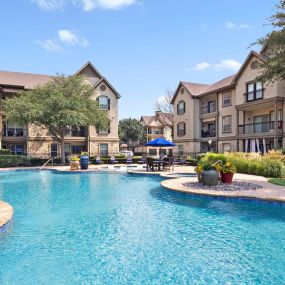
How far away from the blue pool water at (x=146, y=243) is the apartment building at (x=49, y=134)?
952 inches

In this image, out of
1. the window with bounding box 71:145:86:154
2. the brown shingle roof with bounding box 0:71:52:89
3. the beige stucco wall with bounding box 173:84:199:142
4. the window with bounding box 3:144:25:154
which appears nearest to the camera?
the brown shingle roof with bounding box 0:71:52:89

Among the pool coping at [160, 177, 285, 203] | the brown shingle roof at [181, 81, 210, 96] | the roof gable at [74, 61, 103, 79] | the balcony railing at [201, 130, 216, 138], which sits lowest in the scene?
the pool coping at [160, 177, 285, 203]

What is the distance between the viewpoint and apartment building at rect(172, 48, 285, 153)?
90.4 ft

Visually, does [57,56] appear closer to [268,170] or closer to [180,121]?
[268,170]

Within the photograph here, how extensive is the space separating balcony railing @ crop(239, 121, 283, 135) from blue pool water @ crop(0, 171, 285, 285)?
19.4m

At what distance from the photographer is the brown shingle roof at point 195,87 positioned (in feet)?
128

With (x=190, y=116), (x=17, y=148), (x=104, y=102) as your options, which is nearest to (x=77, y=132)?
(x=104, y=102)

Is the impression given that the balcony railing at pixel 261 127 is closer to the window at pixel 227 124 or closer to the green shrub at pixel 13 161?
the window at pixel 227 124

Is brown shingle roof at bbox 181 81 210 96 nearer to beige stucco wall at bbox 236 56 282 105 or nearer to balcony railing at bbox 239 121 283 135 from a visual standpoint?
beige stucco wall at bbox 236 56 282 105

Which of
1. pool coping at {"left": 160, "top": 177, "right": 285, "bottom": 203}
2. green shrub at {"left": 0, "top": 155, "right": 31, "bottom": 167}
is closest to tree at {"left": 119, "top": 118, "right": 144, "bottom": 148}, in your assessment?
green shrub at {"left": 0, "top": 155, "right": 31, "bottom": 167}

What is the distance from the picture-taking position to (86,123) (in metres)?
31.0

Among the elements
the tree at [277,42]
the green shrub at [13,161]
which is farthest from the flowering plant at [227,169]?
the green shrub at [13,161]

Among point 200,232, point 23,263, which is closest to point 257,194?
point 200,232

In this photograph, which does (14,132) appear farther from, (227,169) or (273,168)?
(273,168)
